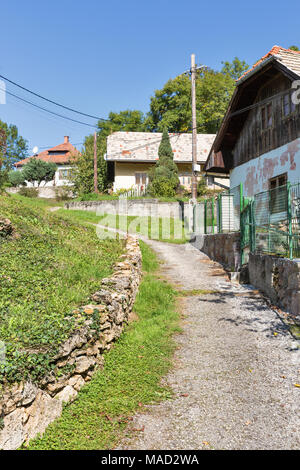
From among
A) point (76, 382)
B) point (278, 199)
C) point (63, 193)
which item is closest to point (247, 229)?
point (278, 199)

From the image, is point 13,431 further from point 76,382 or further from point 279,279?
point 279,279

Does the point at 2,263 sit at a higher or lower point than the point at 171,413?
higher

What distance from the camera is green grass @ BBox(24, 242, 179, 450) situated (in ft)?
12.0

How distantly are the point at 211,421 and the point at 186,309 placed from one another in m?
4.14

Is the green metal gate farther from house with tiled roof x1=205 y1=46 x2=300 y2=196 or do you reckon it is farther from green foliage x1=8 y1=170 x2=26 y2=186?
green foliage x1=8 y1=170 x2=26 y2=186

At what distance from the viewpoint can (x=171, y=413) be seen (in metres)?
4.14

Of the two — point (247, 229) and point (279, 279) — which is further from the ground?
point (247, 229)

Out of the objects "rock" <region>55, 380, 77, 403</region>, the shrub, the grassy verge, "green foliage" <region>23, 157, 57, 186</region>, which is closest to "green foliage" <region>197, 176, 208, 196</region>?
the grassy verge

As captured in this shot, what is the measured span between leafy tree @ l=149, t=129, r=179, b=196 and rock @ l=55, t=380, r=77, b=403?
75.6ft

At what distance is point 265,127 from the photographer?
1419cm

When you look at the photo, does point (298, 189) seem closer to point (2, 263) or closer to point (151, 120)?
point (2, 263)

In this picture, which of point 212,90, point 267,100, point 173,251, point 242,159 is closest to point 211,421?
point 173,251

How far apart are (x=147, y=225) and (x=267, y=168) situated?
10088 millimetres

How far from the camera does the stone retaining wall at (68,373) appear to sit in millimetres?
3301
